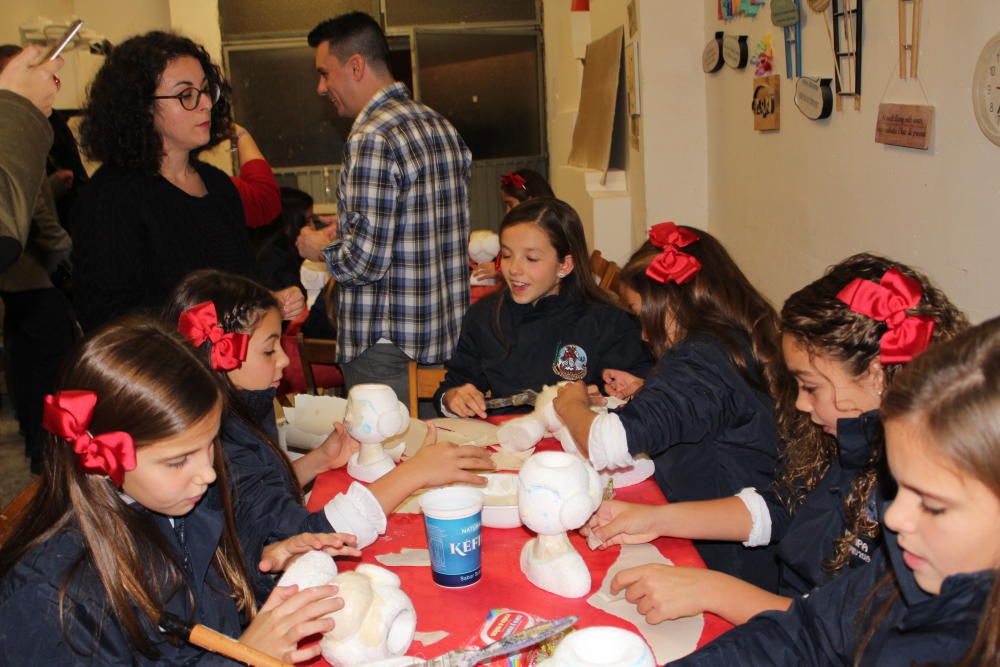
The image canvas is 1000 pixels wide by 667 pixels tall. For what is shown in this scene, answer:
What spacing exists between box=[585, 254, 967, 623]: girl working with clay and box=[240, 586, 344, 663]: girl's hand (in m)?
0.47

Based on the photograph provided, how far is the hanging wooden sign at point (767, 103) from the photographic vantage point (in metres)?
3.08

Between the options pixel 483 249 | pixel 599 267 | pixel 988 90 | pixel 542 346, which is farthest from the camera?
pixel 483 249

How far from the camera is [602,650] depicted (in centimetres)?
103

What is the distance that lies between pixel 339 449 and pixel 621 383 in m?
0.83

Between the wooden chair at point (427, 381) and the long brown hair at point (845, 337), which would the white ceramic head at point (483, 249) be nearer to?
the wooden chair at point (427, 381)

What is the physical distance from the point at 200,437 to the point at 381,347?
1.69 metres

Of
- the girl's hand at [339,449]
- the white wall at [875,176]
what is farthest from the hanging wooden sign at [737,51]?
the girl's hand at [339,449]

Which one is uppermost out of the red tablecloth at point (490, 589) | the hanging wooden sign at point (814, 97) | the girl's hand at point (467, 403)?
the hanging wooden sign at point (814, 97)

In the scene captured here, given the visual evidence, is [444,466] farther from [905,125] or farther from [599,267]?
[599,267]

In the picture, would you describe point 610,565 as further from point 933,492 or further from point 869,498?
point 933,492

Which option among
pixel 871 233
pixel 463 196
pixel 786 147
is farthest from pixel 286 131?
pixel 871 233

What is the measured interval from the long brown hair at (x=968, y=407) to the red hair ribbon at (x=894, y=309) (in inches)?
11.5

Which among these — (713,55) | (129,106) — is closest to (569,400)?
(129,106)

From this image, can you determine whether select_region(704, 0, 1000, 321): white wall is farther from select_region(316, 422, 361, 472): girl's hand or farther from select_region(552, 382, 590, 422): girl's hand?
select_region(316, 422, 361, 472): girl's hand
